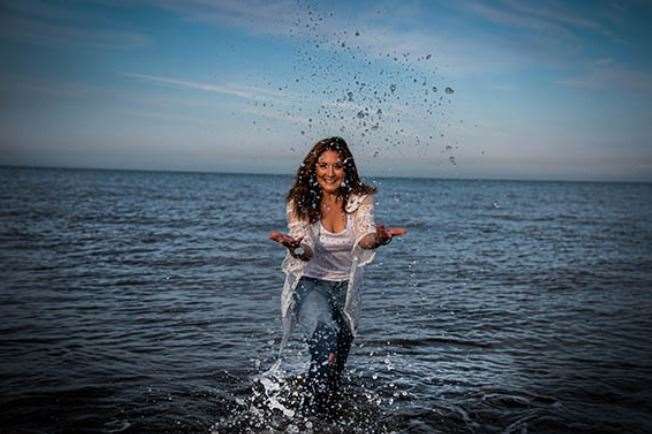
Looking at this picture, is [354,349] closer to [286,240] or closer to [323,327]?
[323,327]

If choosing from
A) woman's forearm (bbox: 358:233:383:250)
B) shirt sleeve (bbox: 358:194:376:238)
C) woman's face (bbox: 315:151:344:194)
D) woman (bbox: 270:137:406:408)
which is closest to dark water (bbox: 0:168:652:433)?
woman (bbox: 270:137:406:408)

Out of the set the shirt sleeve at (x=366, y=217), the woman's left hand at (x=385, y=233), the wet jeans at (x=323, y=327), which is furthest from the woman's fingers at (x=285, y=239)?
the woman's left hand at (x=385, y=233)

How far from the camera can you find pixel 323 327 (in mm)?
4574

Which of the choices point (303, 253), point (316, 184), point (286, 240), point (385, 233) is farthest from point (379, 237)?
point (316, 184)

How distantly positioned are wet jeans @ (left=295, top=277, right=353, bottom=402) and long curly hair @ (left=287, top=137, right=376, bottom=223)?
645mm

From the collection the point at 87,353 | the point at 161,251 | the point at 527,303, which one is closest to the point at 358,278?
the point at 87,353

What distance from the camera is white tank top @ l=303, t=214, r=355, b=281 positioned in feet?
15.5

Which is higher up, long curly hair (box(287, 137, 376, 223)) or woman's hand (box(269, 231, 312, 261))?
long curly hair (box(287, 137, 376, 223))

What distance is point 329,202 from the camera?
488cm

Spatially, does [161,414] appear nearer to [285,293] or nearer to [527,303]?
[285,293]

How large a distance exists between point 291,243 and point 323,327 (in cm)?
82

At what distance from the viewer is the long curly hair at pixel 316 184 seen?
480 centimetres

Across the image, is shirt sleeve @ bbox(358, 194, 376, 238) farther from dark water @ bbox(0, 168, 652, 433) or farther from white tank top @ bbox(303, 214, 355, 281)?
dark water @ bbox(0, 168, 652, 433)

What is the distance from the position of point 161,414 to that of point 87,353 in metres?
2.18
